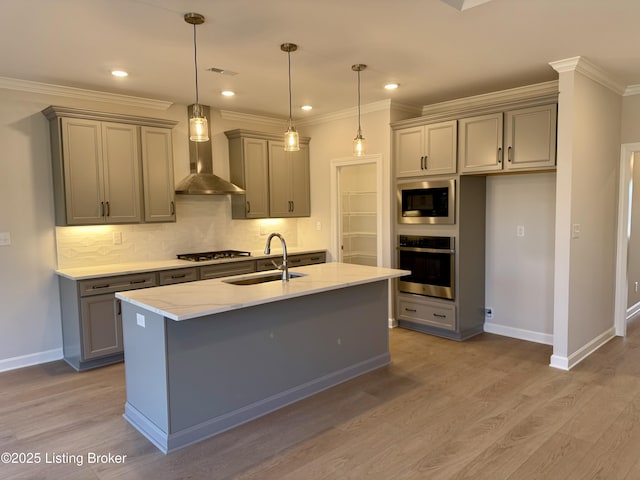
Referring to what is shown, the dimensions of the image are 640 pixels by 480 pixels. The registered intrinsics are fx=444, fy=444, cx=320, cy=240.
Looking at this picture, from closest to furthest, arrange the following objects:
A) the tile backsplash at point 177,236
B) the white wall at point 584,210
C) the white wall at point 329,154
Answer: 1. the white wall at point 584,210
2. the tile backsplash at point 177,236
3. the white wall at point 329,154

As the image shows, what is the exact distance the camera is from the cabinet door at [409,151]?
4.80 meters

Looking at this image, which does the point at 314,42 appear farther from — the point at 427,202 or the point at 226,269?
the point at 226,269

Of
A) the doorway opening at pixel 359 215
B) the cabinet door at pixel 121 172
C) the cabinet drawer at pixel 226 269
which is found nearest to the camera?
the cabinet door at pixel 121 172

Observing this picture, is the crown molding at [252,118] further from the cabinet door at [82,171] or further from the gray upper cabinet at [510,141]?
the gray upper cabinet at [510,141]

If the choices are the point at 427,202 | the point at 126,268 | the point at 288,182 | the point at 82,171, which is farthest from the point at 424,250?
the point at 82,171

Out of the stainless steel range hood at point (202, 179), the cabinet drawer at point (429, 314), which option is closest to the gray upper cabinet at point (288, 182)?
the stainless steel range hood at point (202, 179)

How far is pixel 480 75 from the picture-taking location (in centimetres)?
410

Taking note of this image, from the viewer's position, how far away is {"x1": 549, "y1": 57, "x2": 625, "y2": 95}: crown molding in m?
3.64

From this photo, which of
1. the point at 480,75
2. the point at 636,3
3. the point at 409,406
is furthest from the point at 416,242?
the point at 636,3

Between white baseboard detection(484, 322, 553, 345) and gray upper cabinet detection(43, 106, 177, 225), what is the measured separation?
3746 millimetres

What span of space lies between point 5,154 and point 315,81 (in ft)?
9.46

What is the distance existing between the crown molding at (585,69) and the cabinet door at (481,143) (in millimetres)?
653

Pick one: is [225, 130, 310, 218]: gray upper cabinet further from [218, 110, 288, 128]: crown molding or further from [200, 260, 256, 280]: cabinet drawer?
[200, 260, 256, 280]: cabinet drawer

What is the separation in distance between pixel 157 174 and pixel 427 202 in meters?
2.87
